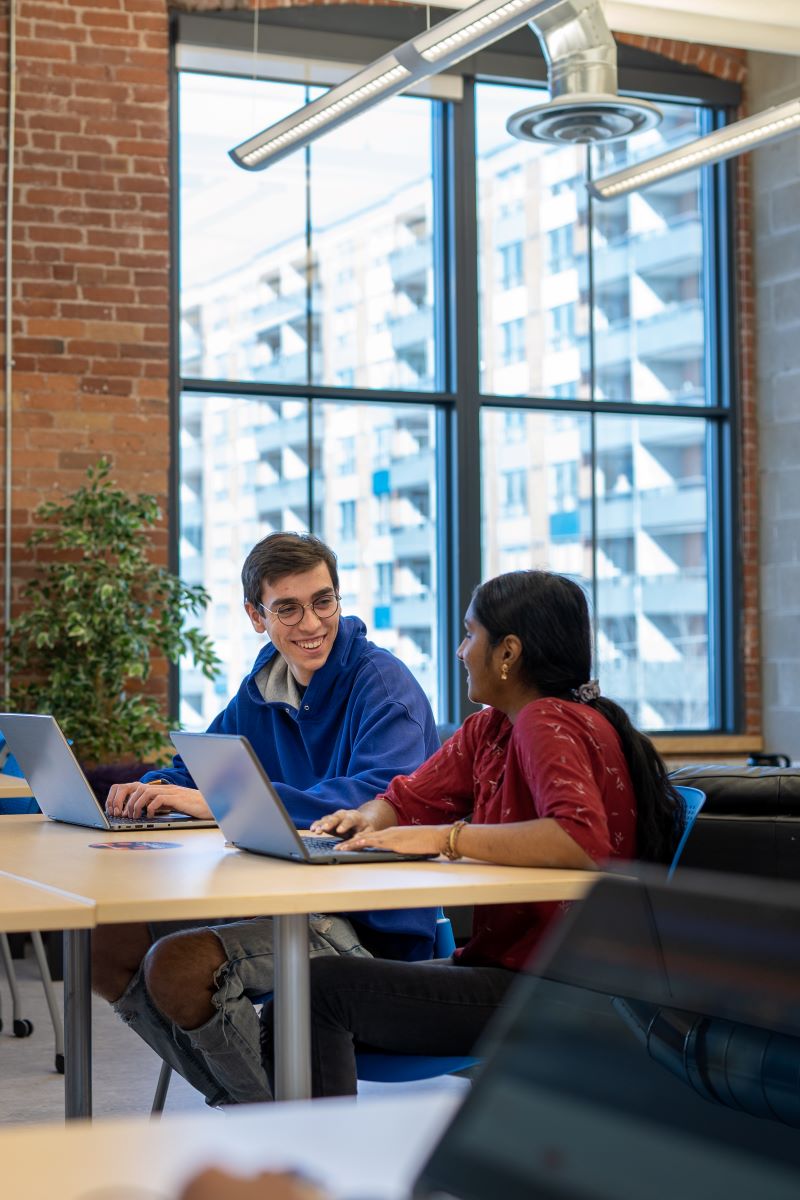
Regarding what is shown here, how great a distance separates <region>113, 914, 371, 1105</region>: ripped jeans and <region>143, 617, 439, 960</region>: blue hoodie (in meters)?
0.09

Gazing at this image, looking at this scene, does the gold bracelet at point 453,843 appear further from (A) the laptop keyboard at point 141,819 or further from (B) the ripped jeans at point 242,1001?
(A) the laptop keyboard at point 141,819

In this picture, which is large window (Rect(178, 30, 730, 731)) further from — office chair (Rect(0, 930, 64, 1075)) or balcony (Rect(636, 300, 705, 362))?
office chair (Rect(0, 930, 64, 1075))

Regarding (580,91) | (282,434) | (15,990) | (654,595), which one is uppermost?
(580,91)

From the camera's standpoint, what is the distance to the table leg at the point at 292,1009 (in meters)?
1.97

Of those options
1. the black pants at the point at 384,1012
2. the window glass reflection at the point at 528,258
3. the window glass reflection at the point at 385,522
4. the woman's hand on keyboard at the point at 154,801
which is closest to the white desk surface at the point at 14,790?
the woman's hand on keyboard at the point at 154,801

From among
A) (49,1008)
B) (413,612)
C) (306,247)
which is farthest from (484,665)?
(306,247)

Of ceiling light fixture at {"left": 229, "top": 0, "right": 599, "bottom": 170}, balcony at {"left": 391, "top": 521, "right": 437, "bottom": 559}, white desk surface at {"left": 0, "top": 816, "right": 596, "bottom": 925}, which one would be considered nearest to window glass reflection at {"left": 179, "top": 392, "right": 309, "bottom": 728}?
balcony at {"left": 391, "top": 521, "right": 437, "bottom": 559}

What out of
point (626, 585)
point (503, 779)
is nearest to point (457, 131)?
point (626, 585)

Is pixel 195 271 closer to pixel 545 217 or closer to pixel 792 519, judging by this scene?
pixel 545 217

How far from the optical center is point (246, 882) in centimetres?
195

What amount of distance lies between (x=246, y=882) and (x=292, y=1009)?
0.18 meters

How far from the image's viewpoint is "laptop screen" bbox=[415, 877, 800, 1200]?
740 millimetres

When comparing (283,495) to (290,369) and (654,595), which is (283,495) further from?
(654,595)

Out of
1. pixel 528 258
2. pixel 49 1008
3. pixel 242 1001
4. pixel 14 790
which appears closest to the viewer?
pixel 242 1001
